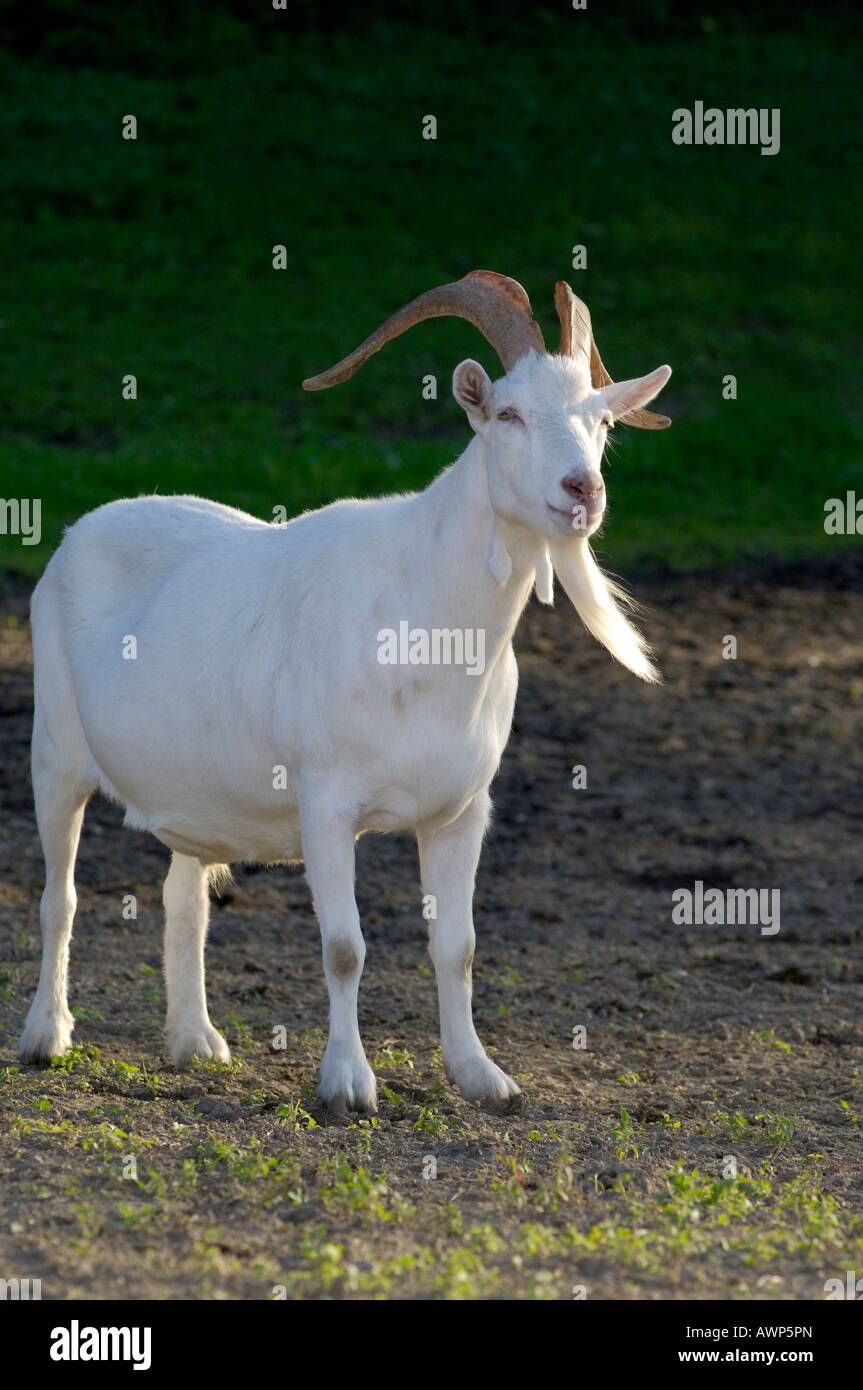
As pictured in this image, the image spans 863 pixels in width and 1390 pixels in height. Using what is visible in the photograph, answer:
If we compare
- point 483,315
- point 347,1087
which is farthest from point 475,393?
point 347,1087

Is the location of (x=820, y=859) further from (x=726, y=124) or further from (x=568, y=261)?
(x=726, y=124)

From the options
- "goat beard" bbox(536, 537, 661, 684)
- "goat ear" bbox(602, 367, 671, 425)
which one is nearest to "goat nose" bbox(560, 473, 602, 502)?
"goat beard" bbox(536, 537, 661, 684)

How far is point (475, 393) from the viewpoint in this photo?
214 inches

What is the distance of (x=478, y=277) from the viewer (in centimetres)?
561

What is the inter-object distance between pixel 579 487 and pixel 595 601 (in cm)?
59

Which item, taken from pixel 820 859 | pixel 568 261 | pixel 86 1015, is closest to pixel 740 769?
pixel 820 859

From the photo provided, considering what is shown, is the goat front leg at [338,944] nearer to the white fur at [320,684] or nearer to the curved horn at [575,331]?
the white fur at [320,684]

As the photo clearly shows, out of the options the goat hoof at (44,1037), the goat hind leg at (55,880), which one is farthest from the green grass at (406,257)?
the goat hoof at (44,1037)

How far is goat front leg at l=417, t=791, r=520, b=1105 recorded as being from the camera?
5.95m

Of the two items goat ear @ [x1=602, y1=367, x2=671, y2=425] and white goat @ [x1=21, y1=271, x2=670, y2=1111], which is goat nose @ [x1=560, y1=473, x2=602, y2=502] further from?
goat ear @ [x1=602, y1=367, x2=671, y2=425]

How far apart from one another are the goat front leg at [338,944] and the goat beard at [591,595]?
98 cm

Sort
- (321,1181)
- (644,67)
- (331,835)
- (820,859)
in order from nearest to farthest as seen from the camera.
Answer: (321,1181) → (331,835) → (820,859) → (644,67)

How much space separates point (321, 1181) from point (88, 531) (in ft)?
→ 8.95

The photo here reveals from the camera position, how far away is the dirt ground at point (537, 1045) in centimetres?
444
